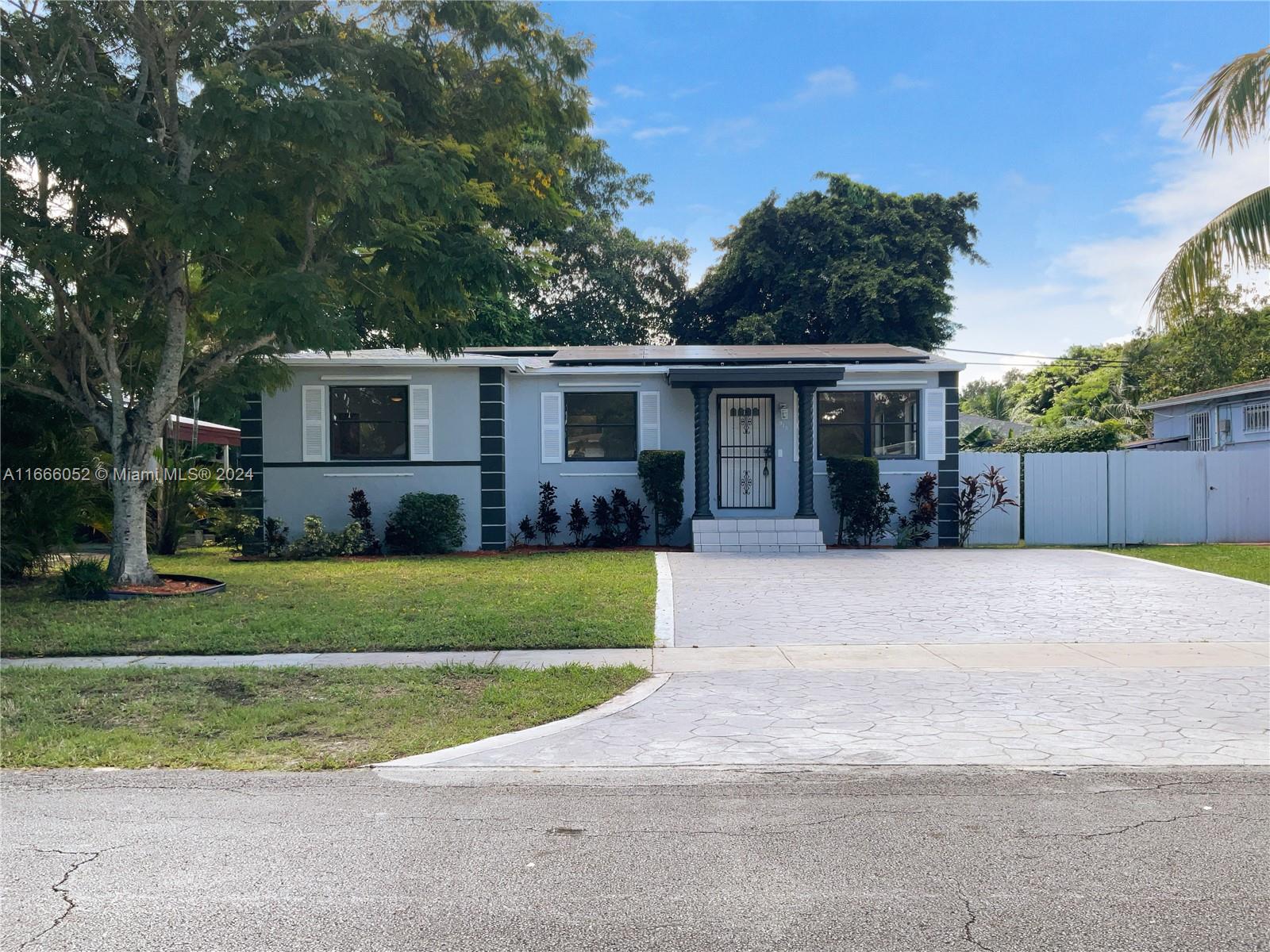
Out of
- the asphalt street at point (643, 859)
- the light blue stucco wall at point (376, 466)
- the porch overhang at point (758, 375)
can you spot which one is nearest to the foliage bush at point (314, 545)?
the light blue stucco wall at point (376, 466)

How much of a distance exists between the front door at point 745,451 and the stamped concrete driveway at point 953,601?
284 cm

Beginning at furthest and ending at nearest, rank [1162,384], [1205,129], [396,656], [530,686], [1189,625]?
[1162,384] < [1205,129] < [1189,625] < [396,656] < [530,686]

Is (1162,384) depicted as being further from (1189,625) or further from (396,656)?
(396,656)

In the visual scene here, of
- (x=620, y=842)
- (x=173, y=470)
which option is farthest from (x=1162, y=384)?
(x=620, y=842)

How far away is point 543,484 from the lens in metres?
18.0

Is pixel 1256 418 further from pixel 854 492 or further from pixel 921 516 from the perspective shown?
pixel 854 492

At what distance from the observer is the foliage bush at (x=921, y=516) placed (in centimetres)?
1795

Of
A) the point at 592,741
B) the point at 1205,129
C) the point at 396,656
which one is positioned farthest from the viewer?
the point at 1205,129

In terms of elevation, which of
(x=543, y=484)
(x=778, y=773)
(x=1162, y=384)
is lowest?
(x=778, y=773)

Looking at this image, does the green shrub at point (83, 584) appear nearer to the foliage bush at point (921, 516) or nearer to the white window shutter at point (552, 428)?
the white window shutter at point (552, 428)

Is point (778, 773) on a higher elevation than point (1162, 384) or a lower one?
lower

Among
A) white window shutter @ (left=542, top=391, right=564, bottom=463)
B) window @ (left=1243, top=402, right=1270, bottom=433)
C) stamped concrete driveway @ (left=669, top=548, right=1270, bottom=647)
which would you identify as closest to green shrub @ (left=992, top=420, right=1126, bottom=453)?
window @ (left=1243, top=402, right=1270, bottom=433)

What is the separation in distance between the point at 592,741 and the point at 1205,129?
9.99 metres

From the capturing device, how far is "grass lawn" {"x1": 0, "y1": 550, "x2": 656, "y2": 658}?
8.68 m
